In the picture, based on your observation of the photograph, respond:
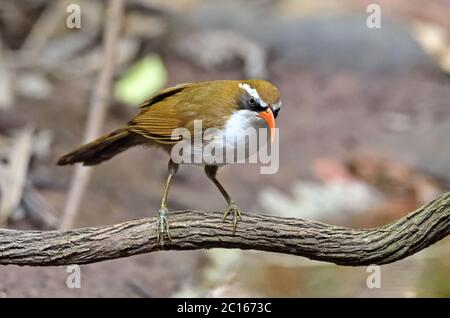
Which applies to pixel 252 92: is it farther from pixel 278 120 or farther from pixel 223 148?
pixel 278 120

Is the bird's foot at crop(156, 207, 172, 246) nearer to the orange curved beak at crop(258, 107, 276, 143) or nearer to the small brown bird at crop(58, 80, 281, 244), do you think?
the small brown bird at crop(58, 80, 281, 244)

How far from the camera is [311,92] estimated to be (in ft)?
30.1

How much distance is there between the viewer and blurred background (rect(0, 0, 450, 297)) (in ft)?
17.5

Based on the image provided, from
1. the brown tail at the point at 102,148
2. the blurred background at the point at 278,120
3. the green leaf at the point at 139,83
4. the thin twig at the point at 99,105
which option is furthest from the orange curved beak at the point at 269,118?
the green leaf at the point at 139,83

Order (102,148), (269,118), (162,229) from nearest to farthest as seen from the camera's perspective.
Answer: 1. (269,118)
2. (162,229)
3. (102,148)

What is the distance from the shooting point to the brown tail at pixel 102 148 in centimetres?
436

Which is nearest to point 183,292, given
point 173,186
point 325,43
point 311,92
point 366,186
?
point 173,186

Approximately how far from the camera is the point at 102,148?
174 inches

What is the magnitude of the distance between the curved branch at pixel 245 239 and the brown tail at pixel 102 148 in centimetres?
65

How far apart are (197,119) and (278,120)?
14.8 feet

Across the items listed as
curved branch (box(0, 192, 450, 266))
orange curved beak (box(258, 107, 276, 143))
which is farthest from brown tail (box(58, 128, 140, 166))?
orange curved beak (box(258, 107, 276, 143))

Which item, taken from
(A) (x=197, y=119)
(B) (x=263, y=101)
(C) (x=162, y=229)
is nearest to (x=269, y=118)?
(B) (x=263, y=101)

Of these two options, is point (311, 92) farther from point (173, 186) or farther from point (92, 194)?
point (92, 194)
